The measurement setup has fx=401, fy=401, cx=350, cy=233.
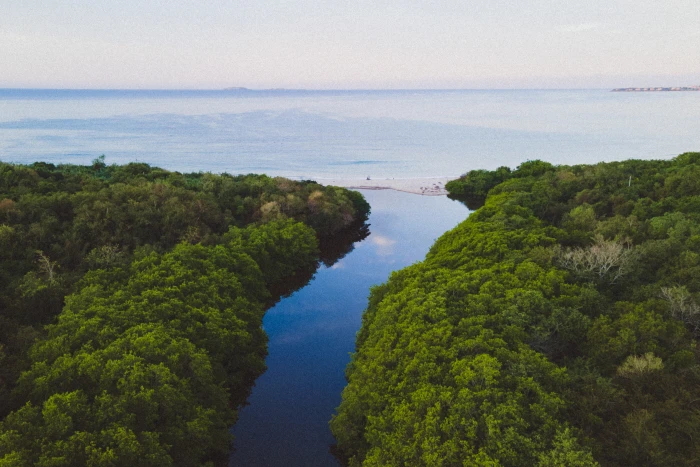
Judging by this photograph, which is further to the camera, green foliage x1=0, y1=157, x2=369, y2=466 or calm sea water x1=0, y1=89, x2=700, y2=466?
calm sea water x1=0, y1=89, x2=700, y2=466

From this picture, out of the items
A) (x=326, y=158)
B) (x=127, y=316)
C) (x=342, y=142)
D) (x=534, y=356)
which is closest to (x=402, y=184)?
(x=326, y=158)

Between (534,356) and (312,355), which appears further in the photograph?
(312,355)

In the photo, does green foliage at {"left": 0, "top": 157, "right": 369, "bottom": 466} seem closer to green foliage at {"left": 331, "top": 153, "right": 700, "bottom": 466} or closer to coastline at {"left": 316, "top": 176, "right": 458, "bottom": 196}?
green foliage at {"left": 331, "top": 153, "right": 700, "bottom": 466}

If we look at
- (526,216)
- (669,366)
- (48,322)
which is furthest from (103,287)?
(526,216)

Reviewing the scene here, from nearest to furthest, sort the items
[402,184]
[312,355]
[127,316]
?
[127,316] → [312,355] → [402,184]

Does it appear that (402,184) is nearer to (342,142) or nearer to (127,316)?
(342,142)

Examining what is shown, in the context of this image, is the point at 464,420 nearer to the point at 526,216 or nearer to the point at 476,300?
the point at 476,300

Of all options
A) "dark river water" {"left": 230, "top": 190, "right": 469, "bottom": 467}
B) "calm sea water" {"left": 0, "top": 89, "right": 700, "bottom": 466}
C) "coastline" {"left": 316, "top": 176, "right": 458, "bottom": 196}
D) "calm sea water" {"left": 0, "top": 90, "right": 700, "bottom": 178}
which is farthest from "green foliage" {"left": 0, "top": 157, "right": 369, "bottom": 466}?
"calm sea water" {"left": 0, "top": 90, "right": 700, "bottom": 178}
